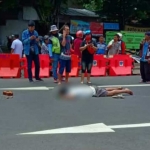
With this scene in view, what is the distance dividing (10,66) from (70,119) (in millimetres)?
7938

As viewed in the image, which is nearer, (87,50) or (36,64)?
(87,50)

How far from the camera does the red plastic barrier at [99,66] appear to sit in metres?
18.5

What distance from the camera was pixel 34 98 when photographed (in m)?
12.5

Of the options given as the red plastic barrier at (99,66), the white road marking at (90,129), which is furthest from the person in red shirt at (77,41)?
the white road marking at (90,129)

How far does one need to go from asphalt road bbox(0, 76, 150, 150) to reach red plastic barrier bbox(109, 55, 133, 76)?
407 cm

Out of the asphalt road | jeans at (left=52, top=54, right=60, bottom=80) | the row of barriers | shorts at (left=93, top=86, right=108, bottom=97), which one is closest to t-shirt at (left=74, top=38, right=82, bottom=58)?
the row of barriers

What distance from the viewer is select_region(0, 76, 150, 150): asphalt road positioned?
7941 millimetres

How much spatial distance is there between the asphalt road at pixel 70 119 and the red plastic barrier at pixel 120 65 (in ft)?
13.4

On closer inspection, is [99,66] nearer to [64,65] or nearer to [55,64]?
[55,64]

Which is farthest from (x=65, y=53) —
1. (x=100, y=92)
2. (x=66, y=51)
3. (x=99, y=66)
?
(x=99, y=66)

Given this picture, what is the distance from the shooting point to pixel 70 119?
9844 mm

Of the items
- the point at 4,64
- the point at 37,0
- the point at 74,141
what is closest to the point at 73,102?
the point at 74,141

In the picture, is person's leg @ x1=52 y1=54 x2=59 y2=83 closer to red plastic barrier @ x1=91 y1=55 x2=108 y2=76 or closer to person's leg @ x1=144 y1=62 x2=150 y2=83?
person's leg @ x1=144 y1=62 x2=150 y2=83

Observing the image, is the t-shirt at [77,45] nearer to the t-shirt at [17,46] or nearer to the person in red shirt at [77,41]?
the person in red shirt at [77,41]
